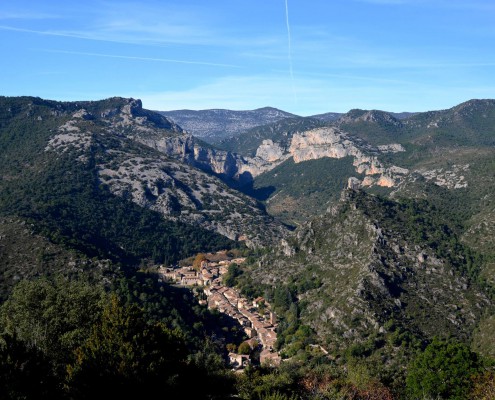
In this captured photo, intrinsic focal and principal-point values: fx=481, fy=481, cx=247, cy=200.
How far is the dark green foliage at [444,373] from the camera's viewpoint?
36406mm

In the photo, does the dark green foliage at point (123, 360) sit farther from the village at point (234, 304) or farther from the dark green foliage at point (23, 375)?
the village at point (234, 304)

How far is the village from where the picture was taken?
58513 mm

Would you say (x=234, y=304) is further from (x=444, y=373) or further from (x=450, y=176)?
(x=450, y=176)

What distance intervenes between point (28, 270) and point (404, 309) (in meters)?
48.7

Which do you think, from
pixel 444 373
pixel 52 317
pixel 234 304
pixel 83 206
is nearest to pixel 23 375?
pixel 52 317

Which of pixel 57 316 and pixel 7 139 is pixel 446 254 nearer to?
pixel 57 316

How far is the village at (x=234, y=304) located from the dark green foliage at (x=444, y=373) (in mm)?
17554

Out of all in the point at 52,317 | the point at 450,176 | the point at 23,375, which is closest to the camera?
the point at 23,375

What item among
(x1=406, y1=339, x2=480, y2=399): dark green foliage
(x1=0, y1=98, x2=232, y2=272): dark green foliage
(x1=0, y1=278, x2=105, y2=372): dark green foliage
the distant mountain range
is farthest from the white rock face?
(x1=0, y1=278, x2=105, y2=372): dark green foliage

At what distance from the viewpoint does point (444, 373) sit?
3744cm

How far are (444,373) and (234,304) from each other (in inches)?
1760

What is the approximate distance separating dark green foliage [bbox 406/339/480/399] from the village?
57.6 ft

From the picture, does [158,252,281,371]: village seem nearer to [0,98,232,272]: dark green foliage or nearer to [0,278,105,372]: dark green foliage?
[0,98,232,272]: dark green foliage

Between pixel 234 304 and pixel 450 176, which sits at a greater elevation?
pixel 450 176
